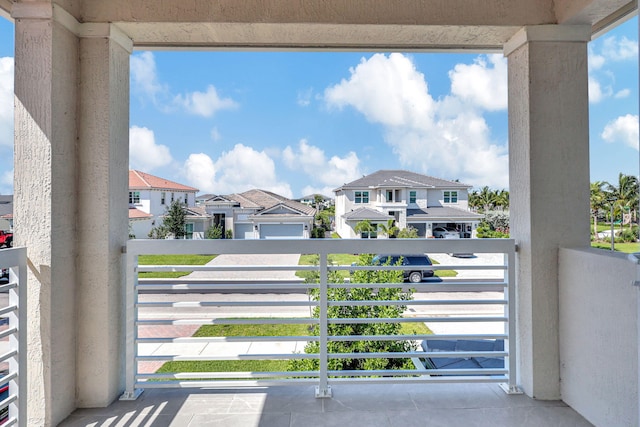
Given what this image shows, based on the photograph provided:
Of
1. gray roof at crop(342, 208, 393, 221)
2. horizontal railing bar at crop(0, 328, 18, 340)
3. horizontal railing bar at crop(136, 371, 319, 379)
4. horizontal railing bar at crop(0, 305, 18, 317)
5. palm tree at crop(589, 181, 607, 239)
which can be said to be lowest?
horizontal railing bar at crop(136, 371, 319, 379)

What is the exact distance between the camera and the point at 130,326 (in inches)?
87.0

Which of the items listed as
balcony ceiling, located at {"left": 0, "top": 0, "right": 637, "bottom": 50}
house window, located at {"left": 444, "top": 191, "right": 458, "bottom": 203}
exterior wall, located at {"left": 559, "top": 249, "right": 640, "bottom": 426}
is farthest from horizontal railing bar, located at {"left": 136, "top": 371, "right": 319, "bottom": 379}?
balcony ceiling, located at {"left": 0, "top": 0, "right": 637, "bottom": 50}

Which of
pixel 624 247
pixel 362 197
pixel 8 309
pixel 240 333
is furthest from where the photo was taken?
pixel 240 333

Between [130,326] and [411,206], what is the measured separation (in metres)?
2.06

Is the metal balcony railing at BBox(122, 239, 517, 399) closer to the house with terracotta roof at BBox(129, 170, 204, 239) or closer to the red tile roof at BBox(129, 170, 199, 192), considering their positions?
the house with terracotta roof at BBox(129, 170, 204, 239)

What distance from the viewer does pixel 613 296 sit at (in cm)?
173

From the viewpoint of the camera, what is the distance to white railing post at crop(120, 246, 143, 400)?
7.11 ft

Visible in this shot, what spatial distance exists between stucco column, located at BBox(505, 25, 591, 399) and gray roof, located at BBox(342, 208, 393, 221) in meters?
0.94

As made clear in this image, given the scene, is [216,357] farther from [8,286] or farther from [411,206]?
[411,206]

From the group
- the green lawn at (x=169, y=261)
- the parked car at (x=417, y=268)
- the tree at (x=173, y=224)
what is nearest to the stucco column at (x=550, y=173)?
the parked car at (x=417, y=268)

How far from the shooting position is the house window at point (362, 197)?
2293 mm

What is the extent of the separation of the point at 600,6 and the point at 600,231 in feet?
4.41

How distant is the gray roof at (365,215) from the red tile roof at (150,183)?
3.62 feet

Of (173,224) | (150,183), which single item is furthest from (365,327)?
(150,183)
